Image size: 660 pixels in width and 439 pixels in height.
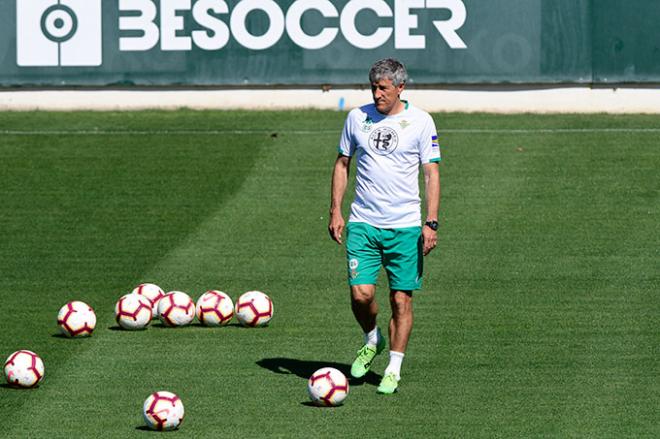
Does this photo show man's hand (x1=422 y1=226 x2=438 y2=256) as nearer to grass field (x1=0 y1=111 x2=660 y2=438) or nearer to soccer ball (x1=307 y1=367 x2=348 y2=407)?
grass field (x1=0 y1=111 x2=660 y2=438)

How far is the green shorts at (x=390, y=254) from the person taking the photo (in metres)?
11.0

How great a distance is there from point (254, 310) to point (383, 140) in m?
2.99

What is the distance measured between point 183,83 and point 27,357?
43.9 feet

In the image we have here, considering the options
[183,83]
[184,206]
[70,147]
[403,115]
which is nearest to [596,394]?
[403,115]

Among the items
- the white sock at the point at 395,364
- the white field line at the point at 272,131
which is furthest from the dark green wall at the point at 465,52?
the white sock at the point at 395,364

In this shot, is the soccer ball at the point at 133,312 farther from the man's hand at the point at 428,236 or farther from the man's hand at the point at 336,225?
the man's hand at the point at 428,236

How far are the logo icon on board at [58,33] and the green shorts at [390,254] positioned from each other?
13.8m

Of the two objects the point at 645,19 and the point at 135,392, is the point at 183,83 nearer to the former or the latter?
the point at 645,19

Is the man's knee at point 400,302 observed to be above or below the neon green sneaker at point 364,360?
above

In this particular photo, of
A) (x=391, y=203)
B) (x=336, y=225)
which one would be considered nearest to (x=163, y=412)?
(x=336, y=225)

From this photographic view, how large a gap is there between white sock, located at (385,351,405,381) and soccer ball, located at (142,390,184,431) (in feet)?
6.06

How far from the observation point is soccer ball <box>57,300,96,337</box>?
12.9 meters

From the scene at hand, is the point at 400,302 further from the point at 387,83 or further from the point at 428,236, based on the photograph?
the point at 387,83

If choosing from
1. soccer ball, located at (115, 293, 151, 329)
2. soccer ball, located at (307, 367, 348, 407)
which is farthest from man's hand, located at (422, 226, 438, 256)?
soccer ball, located at (115, 293, 151, 329)
